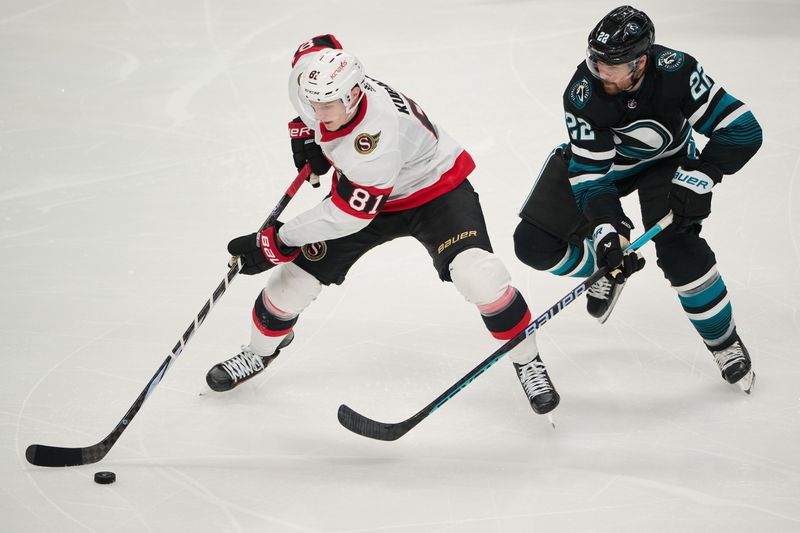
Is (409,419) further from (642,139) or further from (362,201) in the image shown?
(642,139)

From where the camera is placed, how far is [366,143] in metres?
2.71

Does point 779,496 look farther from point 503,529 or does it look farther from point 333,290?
point 333,290

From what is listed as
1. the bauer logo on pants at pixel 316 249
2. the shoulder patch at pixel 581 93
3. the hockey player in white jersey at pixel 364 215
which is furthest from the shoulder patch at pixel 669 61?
the bauer logo on pants at pixel 316 249

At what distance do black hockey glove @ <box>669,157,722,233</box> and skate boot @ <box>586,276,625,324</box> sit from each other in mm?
496

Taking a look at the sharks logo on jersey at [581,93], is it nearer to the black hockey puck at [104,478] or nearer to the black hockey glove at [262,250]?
the black hockey glove at [262,250]

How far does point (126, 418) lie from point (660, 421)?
164 centimetres

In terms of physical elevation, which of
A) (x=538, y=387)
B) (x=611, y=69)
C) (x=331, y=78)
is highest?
(x=331, y=78)

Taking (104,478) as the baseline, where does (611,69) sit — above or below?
above

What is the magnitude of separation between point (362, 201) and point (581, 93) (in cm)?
83

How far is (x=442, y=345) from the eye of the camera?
3518mm

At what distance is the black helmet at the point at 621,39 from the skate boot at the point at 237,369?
4.74ft

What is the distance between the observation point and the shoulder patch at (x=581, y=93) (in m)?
3.00

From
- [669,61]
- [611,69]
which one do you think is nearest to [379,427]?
[611,69]

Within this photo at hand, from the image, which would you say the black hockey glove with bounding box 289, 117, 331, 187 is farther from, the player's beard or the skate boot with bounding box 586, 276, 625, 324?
the skate boot with bounding box 586, 276, 625, 324
